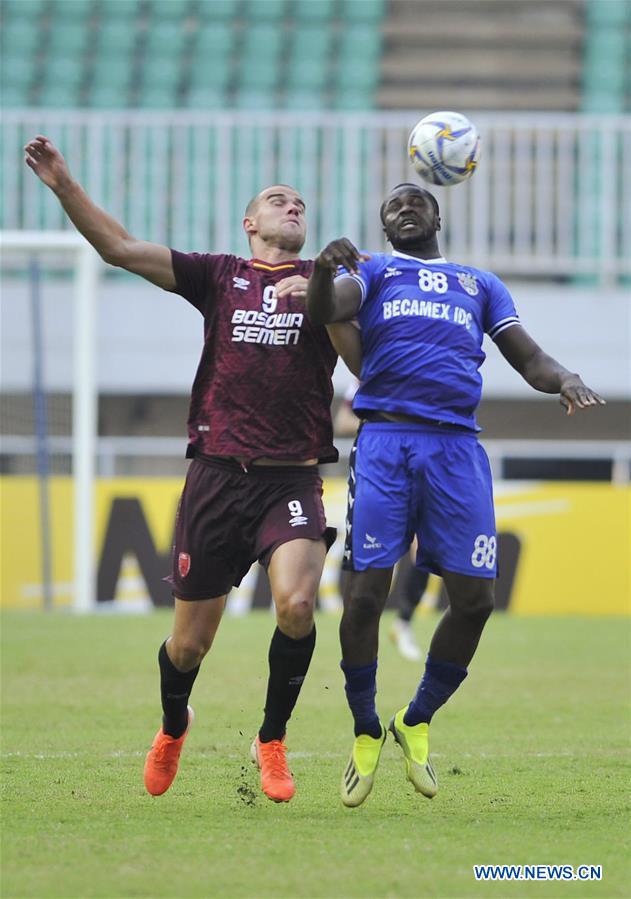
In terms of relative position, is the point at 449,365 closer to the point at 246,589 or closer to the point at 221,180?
the point at 246,589

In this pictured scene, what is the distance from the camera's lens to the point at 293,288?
5812 millimetres

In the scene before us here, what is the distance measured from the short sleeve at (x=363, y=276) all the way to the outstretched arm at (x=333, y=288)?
21mm

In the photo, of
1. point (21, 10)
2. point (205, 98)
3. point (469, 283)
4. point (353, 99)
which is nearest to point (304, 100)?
point (353, 99)

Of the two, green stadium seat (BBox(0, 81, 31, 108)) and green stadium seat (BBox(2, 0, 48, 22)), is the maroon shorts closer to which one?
green stadium seat (BBox(0, 81, 31, 108))

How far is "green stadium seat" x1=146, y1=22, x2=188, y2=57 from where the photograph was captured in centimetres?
2253

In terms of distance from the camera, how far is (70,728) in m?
7.96

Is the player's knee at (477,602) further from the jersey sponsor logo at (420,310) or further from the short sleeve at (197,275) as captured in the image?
the short sleeve at (197,275)

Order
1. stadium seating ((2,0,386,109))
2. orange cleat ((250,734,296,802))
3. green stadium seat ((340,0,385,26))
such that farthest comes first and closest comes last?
green stadium seat ((340,0,385,26)) < stadium seating ((2,0,386,109)) < orange cleat ((250,734,296,802))

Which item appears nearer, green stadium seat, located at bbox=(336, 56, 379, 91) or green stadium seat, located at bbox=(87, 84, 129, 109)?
green stadium seat, located at bbox=(87, 84, 129, 109)

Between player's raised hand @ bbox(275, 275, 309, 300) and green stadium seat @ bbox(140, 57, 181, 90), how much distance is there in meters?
16.8

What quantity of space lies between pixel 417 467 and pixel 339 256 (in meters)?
0.85

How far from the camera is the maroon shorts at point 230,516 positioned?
5863 millimetres

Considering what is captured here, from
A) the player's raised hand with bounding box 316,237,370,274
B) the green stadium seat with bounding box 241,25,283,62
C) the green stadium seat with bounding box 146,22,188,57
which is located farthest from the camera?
the green stadium seat with bounding box 241,25,283,62

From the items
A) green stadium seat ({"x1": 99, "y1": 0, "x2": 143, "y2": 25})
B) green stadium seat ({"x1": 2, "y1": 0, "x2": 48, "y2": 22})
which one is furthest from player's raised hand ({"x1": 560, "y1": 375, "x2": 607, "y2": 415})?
green stadium seat ({"x1": 2, "y1": 0, "x2": 48, "y2": 22})
